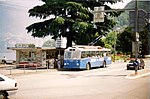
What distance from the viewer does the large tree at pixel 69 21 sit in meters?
44.5

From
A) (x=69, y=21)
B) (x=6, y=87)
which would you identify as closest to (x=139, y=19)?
(x=6, y=87)

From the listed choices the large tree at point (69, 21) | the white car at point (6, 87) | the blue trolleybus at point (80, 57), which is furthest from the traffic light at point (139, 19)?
the large tree at point (69, 21)

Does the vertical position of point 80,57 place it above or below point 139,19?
below

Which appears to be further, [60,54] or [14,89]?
[60,54]

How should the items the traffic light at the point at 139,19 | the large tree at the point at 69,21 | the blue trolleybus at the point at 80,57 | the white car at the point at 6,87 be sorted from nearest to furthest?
the white car at the point at 6,87 < the traffic light at the point at 139,19 < the blue trolleybus at the point at 80,57 < the large tree at the point at 69,21

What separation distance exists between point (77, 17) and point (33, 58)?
34.9ft

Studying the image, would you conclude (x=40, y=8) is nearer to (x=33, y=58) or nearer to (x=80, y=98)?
(x=33, y=58)

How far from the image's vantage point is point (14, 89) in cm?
1349

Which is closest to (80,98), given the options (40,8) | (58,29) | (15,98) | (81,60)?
(15,98)

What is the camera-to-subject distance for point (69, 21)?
45250 mm

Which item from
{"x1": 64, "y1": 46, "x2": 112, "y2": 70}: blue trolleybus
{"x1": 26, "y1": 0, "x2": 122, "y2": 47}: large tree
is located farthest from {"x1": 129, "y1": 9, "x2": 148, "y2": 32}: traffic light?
{"x1": 26, "y1": 0, "x2": 122, "y2": 47}: large tree

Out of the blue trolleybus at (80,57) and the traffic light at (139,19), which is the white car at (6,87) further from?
the blue trolleybus at (80,57)

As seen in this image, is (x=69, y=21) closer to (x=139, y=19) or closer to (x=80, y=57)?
(x=80, y=57)

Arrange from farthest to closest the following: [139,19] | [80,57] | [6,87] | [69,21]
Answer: [69,21] → [80,57] → [139,19] → [6,87]
